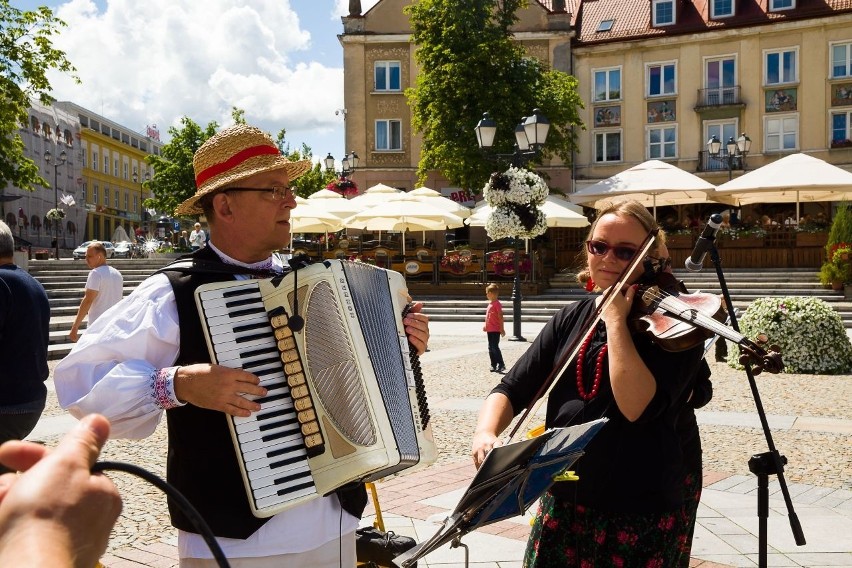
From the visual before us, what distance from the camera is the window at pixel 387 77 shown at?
39062 millimetres

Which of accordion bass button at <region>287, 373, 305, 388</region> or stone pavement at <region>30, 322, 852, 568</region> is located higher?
accordion bass button at <region>287, 373, 305, 388</region>

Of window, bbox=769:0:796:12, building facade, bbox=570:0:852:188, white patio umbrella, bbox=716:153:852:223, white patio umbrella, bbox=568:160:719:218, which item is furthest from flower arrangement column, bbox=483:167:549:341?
window, bbox=769:0:796:12

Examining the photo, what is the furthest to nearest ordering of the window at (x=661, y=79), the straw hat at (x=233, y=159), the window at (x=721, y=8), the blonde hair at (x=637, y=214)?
the window at (x=661, y=79), the window at (x=721, y=8), the blonde hair at (x=637, y=214), the straw hat at (x=233, y=159)

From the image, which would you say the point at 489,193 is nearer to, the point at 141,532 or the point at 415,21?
the point at 141,532

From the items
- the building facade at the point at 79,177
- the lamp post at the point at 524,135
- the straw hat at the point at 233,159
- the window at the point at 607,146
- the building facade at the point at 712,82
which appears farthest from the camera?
the building facade at the point at 79,177

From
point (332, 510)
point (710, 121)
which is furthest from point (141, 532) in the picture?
point (710, 121)

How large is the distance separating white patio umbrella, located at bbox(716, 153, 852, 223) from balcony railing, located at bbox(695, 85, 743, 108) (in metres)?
11.3

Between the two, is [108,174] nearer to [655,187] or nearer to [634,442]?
[655,187]

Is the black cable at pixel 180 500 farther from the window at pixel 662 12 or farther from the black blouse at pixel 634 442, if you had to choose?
the window at pixel 662 12

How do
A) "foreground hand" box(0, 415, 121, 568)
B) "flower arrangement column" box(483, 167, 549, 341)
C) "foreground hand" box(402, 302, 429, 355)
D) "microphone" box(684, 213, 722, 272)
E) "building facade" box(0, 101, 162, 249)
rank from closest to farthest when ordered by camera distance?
1. "foreground hand" box(0, 415, 121, 568)
2. "foreground hand" box(402, 302, 429, 355)
3. "microphone" box(684, 213, 722, 272)
4. "flower arrangement column" box(483, 167, 549, 341)
5. "building facade" box(0, 101, 162, 249)

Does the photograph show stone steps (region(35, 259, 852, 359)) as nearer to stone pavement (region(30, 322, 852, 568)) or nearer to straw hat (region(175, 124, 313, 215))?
stone pavement (region(30, 322, 852, 568))

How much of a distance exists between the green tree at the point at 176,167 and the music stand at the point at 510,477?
46217mm

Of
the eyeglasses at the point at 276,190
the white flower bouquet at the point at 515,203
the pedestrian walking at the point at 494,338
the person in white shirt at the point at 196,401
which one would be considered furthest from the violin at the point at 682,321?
the white flower bouquet at the point at 515,203

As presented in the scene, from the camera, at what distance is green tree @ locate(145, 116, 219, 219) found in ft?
156
